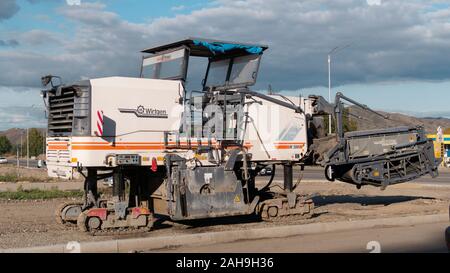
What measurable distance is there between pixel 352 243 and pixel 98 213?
17.0 ft

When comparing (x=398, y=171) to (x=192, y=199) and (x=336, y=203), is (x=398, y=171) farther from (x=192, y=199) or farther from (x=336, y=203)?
(x=192, y=199)

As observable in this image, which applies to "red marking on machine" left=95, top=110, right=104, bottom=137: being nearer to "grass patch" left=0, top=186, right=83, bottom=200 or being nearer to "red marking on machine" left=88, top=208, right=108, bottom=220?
"red marking on machine" left=88, top=208, right=108, bottom=220

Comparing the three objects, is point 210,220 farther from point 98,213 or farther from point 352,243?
point 352,243

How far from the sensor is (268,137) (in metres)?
14.0

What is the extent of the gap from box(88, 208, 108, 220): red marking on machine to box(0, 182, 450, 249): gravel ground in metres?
0.47

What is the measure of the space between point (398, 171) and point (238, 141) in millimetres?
4877

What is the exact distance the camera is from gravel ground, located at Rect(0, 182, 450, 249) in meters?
11.9

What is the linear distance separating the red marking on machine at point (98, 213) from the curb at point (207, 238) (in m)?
1.97

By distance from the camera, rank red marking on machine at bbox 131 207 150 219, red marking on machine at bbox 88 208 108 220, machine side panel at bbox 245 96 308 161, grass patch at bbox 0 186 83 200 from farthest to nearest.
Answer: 1. grass patch at bbox 0 186 83 200
2. machine side panel at bbox 245 96 308 161
3. red marking on machine at bbox 131 207 150 219
4. red marking on machine at bbox 88 208 108 220

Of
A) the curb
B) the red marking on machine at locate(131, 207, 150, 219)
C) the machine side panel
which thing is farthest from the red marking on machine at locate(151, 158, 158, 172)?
the machine side panel

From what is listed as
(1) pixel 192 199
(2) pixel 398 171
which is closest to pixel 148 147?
(1) pixel 192 199
